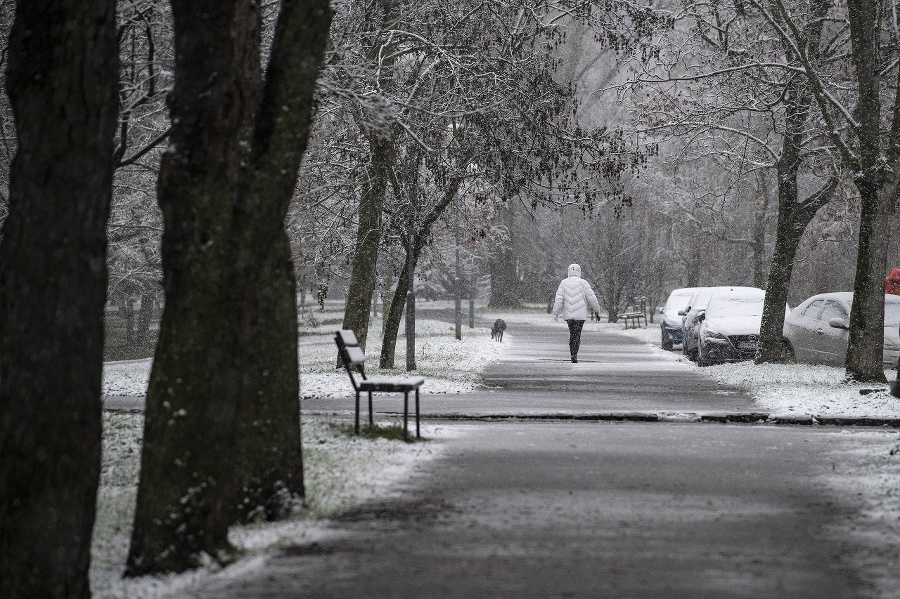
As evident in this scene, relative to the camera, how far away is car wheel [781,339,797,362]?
24862 millimetres

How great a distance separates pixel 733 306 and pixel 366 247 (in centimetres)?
989

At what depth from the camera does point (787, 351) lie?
82.2 ft

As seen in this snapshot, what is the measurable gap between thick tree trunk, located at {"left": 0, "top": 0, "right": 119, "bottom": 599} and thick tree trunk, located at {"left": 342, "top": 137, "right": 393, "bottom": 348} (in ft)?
49.5

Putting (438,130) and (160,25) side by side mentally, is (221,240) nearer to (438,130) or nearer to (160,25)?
(160,25)

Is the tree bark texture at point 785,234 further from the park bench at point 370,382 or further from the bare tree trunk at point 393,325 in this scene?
the park bench at point 370,382

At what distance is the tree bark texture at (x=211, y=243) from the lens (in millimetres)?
6590

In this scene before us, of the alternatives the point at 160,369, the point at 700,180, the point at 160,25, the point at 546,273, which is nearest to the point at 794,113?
the point at 160,25

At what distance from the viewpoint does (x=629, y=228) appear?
60031 millimetres

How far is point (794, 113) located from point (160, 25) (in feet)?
39.6

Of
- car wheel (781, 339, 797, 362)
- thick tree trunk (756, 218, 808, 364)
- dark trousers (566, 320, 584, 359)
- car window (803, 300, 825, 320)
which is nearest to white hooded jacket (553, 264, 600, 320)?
dark trousers (566, 320, 584, 359)

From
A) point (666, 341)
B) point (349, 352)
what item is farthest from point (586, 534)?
point (666, 341)

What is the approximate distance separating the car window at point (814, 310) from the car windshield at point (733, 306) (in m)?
3.34

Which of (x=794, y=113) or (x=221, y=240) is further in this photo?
(x=794, y=113)

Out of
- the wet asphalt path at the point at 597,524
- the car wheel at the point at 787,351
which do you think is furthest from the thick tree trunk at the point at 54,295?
the car wheel at the point at 787,351
